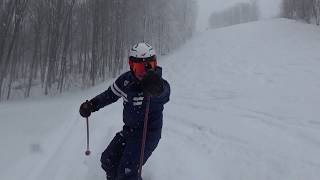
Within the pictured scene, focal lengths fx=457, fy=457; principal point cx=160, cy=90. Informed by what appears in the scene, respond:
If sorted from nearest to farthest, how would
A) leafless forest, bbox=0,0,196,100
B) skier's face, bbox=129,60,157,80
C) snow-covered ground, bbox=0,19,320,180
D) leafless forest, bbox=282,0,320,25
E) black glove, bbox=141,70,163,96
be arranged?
black glove, bbox=141,70,163,96, skier's face, bbox=129,60,157,80, snow-covered ground, bbox=0,19,320,180, leafless forest, bbox=0,0,196,100, leafless forest, bbox=282,0,320,25

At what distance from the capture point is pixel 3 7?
31.3 meters

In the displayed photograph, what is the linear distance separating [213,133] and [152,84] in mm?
5758

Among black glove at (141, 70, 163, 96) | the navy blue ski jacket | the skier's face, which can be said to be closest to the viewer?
black glove at (141, 70, 163, 96)

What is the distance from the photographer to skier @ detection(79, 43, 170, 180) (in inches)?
185

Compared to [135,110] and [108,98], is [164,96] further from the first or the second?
[108,98]

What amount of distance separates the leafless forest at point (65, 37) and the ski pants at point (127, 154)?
2530 centimetres

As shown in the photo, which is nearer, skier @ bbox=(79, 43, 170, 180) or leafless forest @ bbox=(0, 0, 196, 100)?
skier @ bbox=(79, 43, 170, 180)

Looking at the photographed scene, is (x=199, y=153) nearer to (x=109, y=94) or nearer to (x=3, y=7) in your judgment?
(x=109, y=94)

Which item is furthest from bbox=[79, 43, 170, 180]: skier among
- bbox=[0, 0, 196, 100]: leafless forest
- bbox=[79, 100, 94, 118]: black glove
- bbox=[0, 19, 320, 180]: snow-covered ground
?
bbox=[0, 0, 196, 100]: leafless forest


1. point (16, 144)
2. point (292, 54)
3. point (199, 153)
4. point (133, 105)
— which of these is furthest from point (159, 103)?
point (292, 54)

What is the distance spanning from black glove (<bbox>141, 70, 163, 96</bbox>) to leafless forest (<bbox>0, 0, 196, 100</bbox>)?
26005 millimetres

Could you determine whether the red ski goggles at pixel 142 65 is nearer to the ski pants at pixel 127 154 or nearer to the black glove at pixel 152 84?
the black glove at pixel 152 84

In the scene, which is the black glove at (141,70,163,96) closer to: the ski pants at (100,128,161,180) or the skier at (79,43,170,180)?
the skier at (79,43,170,180)

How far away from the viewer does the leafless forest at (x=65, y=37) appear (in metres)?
35.4
